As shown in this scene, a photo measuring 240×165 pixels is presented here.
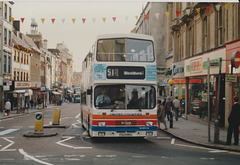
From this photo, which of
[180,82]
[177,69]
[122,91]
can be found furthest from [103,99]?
[177,69]

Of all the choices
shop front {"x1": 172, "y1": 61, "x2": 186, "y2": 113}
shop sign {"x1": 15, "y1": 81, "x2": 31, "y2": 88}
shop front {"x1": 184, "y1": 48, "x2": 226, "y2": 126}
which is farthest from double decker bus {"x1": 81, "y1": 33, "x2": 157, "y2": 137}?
shop sign {"x1": 15, "y1": 81, "x2": 31, "y2": 88}

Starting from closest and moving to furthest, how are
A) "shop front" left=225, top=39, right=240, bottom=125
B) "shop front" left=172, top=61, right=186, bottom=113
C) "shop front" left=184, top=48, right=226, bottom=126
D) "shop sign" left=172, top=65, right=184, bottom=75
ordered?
"shop front" left=225, top=39, right=240, bottom=125 < "shop front" left=184, top=48, right=226, bottom=126 < "shop front" left=172, top=61, right=186, bottom=113 < "shop sign" left=172, top=65, right=184, bottom=75

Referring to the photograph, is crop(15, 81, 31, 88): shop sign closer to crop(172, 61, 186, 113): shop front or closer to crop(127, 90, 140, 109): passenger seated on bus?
crop(172, 61, 186, 113): shop front

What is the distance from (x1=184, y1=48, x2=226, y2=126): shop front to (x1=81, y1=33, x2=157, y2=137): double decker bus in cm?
654

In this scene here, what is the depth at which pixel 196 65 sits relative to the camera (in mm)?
25047

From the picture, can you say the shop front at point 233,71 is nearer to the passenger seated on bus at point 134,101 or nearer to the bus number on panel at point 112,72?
the passenger seated on bus at point 134,101

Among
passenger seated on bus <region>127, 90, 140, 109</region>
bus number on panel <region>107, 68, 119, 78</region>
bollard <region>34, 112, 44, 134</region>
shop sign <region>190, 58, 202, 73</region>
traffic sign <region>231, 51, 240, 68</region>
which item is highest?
shop sign <region>190, 58, 202, 73</region>

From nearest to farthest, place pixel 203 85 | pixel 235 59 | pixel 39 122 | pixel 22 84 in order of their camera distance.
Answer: pixel 235 59, pixel 39 122, pixel 203 85, pixel 22 84

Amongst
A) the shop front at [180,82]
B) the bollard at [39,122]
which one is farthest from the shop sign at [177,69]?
the bollard at [39,122]

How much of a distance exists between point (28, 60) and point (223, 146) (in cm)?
5348

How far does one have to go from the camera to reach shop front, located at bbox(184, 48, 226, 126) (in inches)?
819

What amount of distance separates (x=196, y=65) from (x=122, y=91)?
476 inches

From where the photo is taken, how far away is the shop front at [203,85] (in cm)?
2081

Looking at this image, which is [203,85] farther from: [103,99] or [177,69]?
[103,99]
